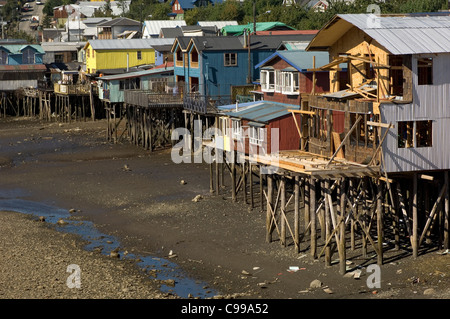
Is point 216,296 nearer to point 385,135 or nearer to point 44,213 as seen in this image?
point 385,135

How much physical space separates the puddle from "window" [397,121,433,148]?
28.3 ft

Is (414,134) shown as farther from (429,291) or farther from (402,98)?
(429,291)

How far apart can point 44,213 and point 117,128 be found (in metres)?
27.0

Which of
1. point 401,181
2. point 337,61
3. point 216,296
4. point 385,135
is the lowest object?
point 216,296

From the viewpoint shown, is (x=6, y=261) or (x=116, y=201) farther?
(x=116, y=201)

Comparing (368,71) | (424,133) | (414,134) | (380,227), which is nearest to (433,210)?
(380,227)

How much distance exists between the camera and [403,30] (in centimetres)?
2984

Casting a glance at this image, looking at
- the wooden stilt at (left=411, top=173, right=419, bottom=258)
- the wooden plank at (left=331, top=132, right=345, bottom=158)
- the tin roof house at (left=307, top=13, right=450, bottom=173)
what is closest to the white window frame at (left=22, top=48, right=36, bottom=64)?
the wooden plank at (left=331, top=132, right=345, bottom=158)

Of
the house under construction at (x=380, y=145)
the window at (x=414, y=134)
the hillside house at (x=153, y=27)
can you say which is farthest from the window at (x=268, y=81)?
the hillside house at (x=153, y=27)

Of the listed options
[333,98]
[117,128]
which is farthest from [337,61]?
[117,128]

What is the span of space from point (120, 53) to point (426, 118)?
180 ft

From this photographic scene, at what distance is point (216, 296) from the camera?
2691 cm

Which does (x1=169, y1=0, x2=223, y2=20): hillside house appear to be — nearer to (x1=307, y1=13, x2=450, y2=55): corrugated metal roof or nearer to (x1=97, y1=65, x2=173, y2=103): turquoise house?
(x1=97, y1=65, x2=173, y2=103): turquoise house

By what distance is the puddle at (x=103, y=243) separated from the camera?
28.3 meters
